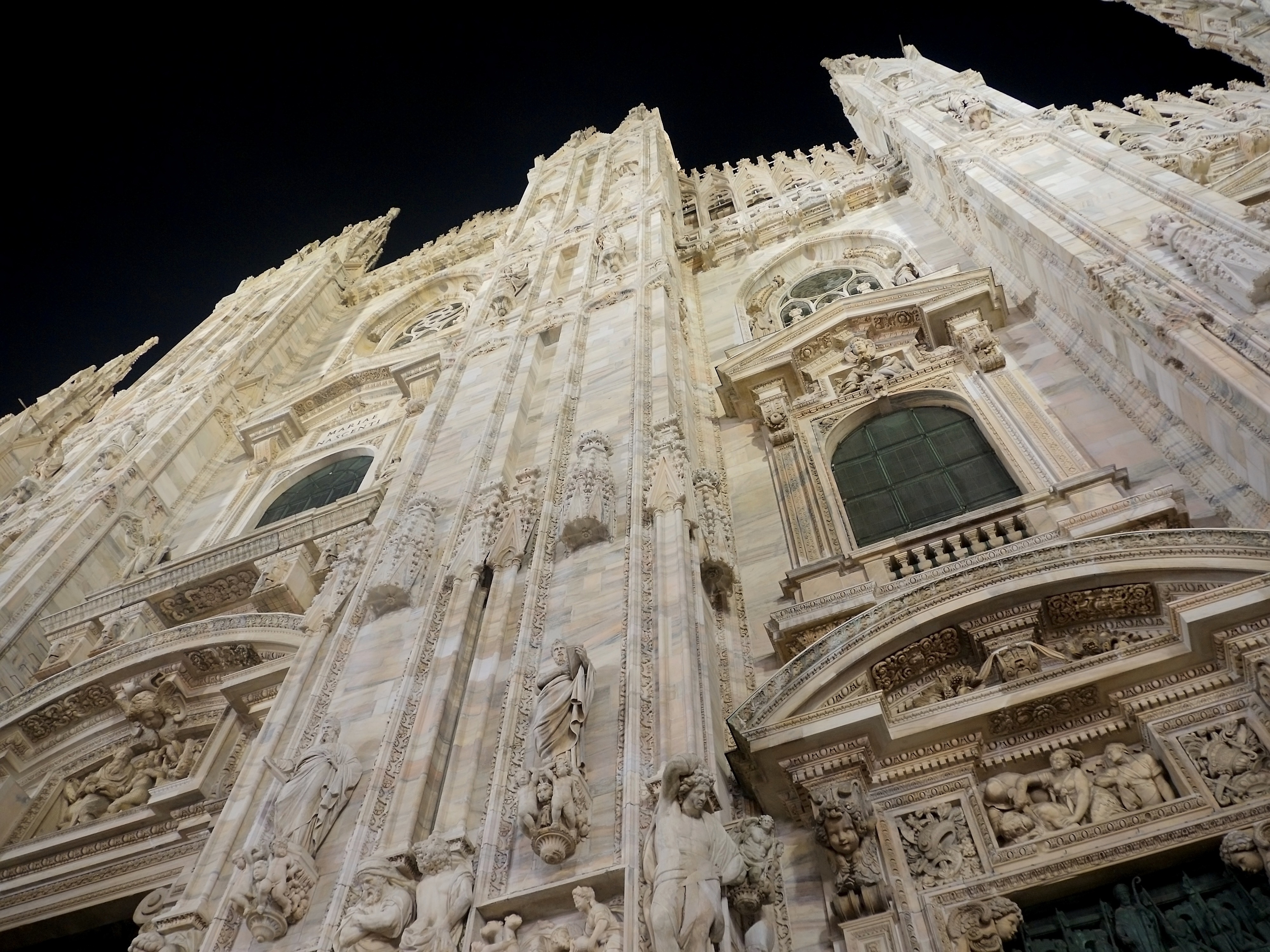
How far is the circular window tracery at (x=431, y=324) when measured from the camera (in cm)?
2300

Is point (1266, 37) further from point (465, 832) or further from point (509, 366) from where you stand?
point (465, 832)

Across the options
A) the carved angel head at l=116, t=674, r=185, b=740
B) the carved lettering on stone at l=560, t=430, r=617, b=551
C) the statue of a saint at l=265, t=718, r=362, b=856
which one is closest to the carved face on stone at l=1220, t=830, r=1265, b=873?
the carved lettering on stone at l=560, t=430, r=617, b=551

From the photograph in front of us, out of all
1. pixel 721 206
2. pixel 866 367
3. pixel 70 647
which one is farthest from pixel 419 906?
pixel 721 206

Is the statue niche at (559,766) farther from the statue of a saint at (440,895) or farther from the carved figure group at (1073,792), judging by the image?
the carved figure group at (1073,792)

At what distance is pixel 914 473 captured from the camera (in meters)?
10.4

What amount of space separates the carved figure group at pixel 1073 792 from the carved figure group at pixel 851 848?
85 centimetres

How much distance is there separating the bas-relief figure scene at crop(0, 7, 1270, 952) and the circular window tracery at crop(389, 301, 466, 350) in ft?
21.0

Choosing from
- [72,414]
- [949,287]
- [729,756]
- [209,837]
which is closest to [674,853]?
[729,756]

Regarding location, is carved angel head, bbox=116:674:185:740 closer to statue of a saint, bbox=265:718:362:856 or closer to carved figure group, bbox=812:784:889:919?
statue of a saint, bbox=265:718:362:856

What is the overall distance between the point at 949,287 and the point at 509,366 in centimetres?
580

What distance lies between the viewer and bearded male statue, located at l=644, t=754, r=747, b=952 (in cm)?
477

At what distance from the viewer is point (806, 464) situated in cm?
1084

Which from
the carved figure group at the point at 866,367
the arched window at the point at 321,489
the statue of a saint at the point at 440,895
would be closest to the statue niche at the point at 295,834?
the statue of a saint at the point at 440,895

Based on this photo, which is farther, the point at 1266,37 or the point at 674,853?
the point at 1266,37
